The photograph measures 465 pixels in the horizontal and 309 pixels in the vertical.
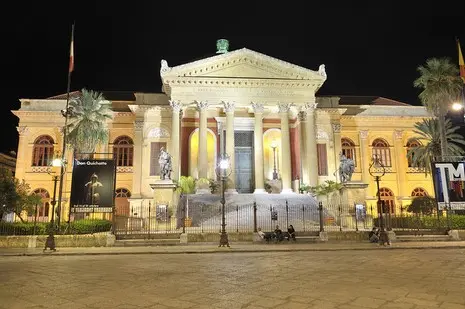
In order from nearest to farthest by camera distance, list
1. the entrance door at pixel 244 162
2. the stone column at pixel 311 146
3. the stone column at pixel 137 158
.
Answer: the stone column at pixel 311 146
the stone column at pixel 137 158
the entrance door at pixel 244 162

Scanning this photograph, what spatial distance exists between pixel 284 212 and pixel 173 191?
728cm

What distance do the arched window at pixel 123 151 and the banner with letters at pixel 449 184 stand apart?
2554cm

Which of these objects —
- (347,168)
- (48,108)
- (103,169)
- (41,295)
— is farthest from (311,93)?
(41,295)

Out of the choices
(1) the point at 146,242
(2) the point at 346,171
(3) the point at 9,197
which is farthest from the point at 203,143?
(3) the point at 9,197

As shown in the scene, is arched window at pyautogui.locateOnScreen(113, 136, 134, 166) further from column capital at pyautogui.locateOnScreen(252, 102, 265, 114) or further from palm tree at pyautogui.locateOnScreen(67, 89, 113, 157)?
column capital at pyautogui.locateOnScreen(252, 102, 265, 114)

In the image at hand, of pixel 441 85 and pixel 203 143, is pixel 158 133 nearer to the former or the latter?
pixel 203 143

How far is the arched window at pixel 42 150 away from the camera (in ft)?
117

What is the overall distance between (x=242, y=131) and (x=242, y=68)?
5.80 meters

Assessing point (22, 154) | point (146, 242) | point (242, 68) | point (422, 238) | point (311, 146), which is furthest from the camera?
point (22, 154)

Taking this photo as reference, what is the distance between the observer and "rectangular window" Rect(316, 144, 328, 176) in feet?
113

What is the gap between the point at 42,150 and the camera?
35969mm

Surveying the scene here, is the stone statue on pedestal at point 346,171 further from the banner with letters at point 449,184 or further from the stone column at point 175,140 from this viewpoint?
the stone column at point 175,140

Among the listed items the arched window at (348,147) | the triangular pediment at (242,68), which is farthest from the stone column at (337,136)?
the triangular pediment at (242,68)

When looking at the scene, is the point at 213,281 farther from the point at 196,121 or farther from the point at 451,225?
the point at 196,121
